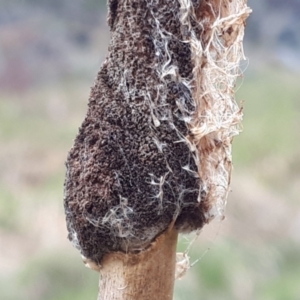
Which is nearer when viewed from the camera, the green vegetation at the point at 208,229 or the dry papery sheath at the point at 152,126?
the dry papery sheath at the point at 152,126

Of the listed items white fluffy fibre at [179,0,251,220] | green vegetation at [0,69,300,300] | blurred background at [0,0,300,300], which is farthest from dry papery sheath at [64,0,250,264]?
green vegetation at [0,69,300,300]

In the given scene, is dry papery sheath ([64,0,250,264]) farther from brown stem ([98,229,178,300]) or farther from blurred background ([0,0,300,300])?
blurred background ([0,0,300,300])

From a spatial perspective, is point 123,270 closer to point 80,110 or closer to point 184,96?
point 184,96

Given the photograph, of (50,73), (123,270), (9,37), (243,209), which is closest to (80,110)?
(50,73)

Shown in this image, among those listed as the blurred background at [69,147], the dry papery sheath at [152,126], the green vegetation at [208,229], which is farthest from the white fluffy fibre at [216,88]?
the green vegetation at [208,229]

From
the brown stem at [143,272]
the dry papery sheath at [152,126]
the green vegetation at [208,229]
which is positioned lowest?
the brown stem at [143,272]

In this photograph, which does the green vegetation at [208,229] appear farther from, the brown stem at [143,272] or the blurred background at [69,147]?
the brown stem at [143,272]
